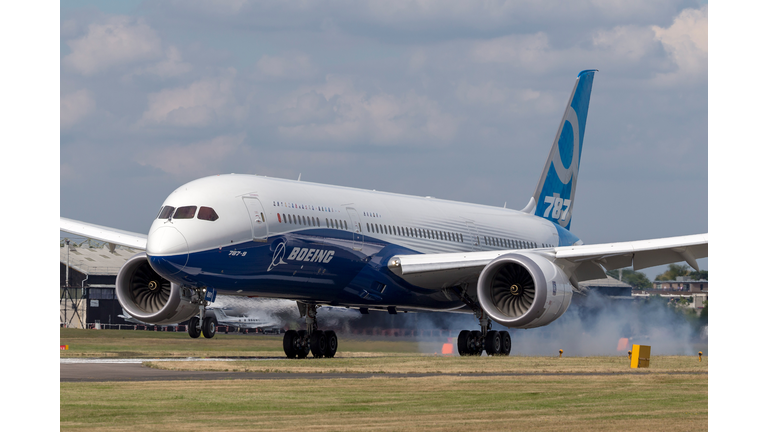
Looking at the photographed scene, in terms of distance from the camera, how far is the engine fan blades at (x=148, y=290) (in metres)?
30.0

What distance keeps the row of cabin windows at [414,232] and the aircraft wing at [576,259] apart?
0.91 m

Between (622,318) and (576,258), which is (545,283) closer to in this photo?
(576,258)

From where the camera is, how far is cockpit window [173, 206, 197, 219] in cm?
2530

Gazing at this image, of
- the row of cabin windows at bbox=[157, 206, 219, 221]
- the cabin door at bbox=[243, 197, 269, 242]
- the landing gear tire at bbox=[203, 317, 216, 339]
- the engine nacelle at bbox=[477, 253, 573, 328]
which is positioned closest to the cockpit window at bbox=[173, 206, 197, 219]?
the row of cabin windows at bbox=[157, 206, 219, 221]

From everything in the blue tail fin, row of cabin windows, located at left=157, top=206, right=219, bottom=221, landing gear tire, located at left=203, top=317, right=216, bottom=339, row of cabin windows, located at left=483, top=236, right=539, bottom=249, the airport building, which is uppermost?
the blue tail fin

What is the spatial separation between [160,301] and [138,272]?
1.06 m

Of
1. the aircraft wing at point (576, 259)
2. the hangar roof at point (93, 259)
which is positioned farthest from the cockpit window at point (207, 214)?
the hangar roof at point (93, 259)

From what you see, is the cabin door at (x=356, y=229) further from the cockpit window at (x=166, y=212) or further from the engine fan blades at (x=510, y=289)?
the cockpit window at (x=166, y=212)

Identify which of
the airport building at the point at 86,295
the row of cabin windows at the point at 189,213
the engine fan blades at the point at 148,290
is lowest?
the airport building at the point at 86,295

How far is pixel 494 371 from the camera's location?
24.7 m

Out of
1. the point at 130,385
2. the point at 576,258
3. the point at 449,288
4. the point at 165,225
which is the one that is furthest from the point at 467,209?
the point at 130,385

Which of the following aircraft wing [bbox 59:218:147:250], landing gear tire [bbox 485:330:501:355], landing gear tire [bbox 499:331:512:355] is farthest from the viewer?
landing gear tire [bbox 499:331:512:355]

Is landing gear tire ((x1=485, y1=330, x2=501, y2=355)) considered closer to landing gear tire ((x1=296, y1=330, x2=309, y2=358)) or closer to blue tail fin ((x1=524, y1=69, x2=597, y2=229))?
landing gear tire ((x1=296, y1=330, x2=309, y2=358))

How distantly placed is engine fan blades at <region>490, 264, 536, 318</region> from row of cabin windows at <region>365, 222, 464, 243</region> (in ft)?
13.2
